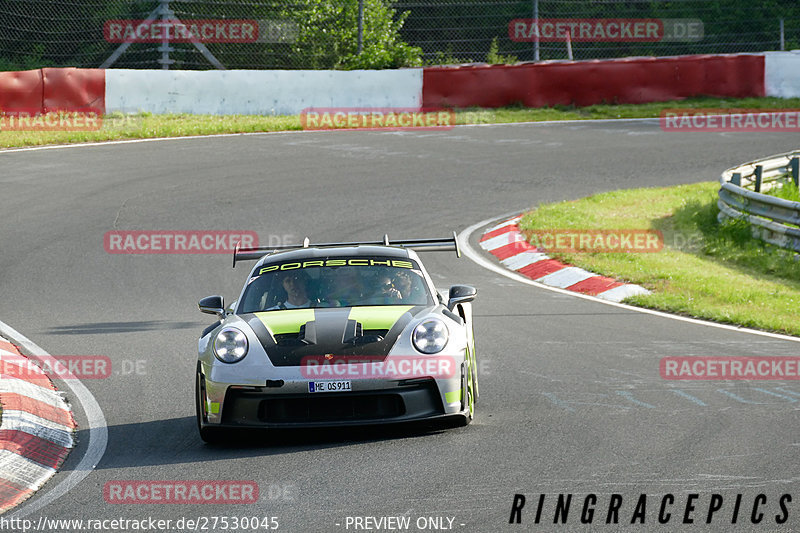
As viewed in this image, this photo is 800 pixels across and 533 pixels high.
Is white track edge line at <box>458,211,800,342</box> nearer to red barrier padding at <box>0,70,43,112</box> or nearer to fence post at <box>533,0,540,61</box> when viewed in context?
red barrier padding at <box>0,70,43,112</box>

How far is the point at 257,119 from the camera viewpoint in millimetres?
25047

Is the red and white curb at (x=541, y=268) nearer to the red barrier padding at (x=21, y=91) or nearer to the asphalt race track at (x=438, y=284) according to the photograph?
the asphalt race track at (x=438, y=284)

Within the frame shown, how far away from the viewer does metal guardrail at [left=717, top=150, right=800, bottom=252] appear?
14344 mm

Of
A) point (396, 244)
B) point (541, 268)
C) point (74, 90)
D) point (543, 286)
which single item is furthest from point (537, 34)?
point (396, 244)

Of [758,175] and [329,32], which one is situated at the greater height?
[329,32]

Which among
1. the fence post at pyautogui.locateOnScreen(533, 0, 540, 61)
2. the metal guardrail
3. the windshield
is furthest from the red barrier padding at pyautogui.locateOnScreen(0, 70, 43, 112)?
the windshield

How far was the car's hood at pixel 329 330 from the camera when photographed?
688cm

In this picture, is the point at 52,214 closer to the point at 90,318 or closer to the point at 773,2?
the point at 90,318

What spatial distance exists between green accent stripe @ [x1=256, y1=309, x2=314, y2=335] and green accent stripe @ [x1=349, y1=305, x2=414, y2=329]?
1.01 feet

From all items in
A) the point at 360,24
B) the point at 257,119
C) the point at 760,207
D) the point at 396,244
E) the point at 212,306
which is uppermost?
the point at 360,24

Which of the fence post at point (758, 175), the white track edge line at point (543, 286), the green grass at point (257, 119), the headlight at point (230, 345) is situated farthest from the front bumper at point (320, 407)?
the green grass at point (257, 119)

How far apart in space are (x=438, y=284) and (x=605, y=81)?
1610 centimetres

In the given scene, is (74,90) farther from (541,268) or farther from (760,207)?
(760,207)

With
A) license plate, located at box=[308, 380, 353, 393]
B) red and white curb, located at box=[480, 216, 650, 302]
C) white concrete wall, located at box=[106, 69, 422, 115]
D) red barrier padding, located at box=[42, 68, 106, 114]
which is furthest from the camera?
white concrete wall, located at box=[106, 69, 422, 115]
